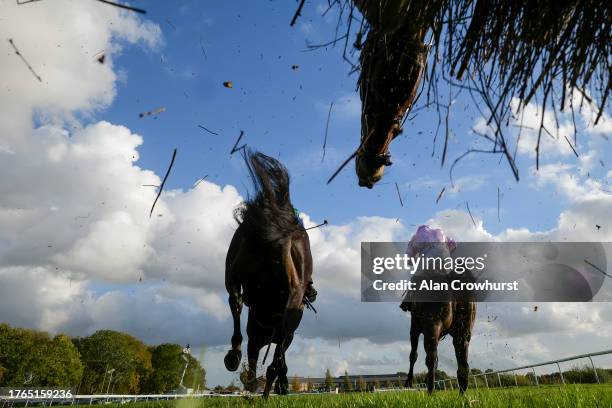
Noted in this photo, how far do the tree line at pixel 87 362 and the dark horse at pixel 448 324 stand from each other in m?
58.3

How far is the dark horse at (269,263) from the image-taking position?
7137 millimetres

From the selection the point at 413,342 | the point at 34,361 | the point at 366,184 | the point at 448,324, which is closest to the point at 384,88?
the point at 366,184

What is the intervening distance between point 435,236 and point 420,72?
7.40 metres

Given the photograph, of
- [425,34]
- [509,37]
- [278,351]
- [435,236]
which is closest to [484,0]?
[509,37]

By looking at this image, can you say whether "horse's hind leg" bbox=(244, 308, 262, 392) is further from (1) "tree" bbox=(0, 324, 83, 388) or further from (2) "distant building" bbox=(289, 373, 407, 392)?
(1) "tree" bbox=(0, 324, 83, 388)

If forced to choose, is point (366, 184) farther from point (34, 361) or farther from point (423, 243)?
point (34, 361)

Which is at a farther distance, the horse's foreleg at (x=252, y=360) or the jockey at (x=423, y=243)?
the jockey at (x=423, y=243)

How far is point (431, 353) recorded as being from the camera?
27.6ft

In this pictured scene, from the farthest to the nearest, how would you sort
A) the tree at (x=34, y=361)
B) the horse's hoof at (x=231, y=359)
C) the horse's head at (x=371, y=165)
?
the tree at (x=34, y=361)
the horse's hoof at (x=231, y=359)
the horse's head at (x=371, y=165)

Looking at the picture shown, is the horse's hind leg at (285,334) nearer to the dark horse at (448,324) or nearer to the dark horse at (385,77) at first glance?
the dark horse at (448,324)

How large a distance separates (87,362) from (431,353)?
90.7 meters

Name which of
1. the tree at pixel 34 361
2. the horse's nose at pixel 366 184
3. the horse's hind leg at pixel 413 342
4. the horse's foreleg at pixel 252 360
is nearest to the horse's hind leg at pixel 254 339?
the horse's foreleg at pixel 252 360

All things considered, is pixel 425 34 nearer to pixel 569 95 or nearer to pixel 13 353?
pixel 569 95

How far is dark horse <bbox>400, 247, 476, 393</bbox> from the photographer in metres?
8.43
